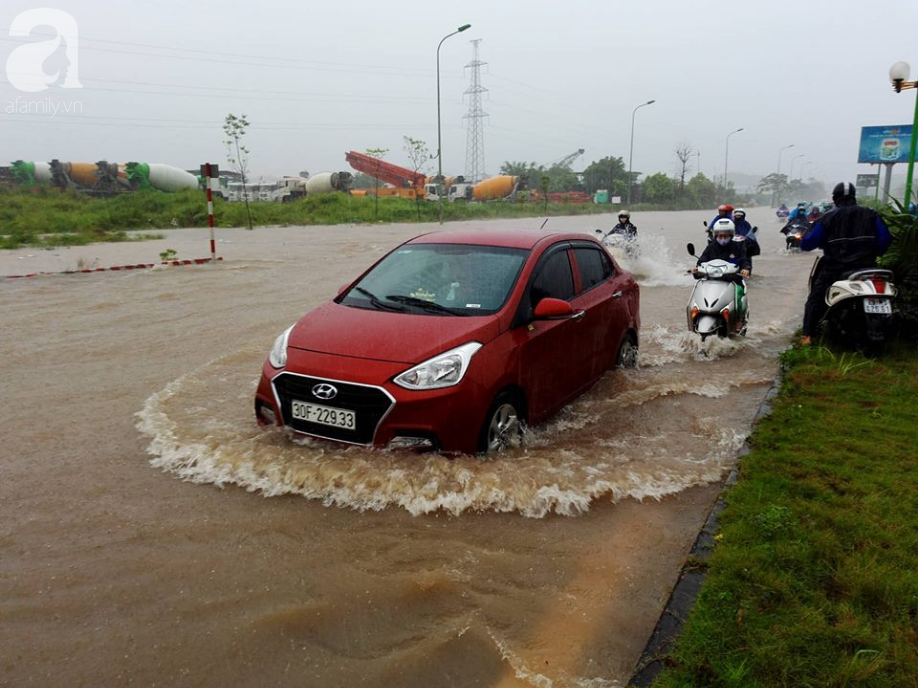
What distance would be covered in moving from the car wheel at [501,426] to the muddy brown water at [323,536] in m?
0.12

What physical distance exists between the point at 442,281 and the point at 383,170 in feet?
202

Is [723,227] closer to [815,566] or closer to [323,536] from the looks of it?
[815,566]

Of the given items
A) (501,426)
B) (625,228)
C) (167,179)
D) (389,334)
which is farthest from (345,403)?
(167,179)

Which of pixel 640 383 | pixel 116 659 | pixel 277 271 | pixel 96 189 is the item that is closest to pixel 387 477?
pixel 116 659

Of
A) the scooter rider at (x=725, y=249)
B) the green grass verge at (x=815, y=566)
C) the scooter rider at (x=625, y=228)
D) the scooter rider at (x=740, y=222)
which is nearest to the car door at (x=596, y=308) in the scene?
the green grass verge at (x=815, y=566)

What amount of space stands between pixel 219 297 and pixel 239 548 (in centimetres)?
913

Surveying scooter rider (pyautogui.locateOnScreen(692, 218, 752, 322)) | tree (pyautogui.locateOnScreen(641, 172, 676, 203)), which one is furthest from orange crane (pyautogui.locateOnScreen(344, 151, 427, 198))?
scooter rider (pyautogui.locateOnScreen(692, 218, 752, 322))

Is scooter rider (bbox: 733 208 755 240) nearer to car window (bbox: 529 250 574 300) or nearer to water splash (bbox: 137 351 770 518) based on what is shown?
water splash (bbox: 137 351 770 518)

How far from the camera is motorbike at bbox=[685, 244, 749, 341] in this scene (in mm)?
8195

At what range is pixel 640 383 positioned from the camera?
22.4 ft

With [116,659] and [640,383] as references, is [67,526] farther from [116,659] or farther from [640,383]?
[640,383]

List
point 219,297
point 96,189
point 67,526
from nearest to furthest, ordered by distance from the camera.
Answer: point 67,526
point 219,297
point 96,189

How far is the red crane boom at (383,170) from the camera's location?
6240 cm

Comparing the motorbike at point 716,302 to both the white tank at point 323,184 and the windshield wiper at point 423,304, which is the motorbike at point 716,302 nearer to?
the windshield wiper at point 423,304
